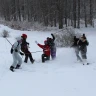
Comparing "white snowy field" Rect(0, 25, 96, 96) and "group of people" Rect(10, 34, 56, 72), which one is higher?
"group of people" Rect(10, 34, 56, 72)

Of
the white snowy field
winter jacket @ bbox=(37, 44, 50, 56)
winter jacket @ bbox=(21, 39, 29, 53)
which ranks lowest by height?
the white snowy field

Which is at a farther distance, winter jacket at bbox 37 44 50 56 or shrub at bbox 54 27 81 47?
shrub at bbox 54 27 81 47

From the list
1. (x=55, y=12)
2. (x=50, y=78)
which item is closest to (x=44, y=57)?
(x=50, y=78)

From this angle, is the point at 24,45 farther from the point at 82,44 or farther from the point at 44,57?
the point at 82,44

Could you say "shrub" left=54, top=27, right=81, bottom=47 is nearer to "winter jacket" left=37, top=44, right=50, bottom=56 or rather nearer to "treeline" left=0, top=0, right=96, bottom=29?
"winter jacket" left=37, top=44, right=50, bottom=56

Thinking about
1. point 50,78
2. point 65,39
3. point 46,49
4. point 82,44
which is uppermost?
point 82,44

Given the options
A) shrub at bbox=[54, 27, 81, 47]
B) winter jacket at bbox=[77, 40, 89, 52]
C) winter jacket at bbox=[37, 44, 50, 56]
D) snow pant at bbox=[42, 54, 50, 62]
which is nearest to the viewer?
winter jacket at bbox=[77, 40, 89, 52]

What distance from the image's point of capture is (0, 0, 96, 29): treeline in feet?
115

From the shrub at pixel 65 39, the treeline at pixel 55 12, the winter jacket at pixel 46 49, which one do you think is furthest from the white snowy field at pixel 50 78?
the treeline at pixel 55 12

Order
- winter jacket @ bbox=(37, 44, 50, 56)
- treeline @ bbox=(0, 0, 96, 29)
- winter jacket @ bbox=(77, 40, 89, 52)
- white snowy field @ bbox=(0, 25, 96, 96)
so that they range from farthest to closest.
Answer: treeline @ bbox=(0, 0, 96, 29)
winter jacket @ bbox=(37, 44, 50, 56)
winter jacket @ bbox=(77, 40, 89, 52)
white snowy field @ bbox=(0, 25, 96, 96)

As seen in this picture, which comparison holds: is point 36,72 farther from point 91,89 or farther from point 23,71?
point 91,89

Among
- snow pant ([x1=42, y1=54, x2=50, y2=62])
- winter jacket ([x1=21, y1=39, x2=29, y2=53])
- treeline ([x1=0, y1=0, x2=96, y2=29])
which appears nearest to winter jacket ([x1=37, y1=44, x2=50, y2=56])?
snow pant ([x1=42, y1=54, x2=50, y2=62])

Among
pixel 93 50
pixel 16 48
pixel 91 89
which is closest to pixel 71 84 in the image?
pixel 91 89

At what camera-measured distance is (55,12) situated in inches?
1492
